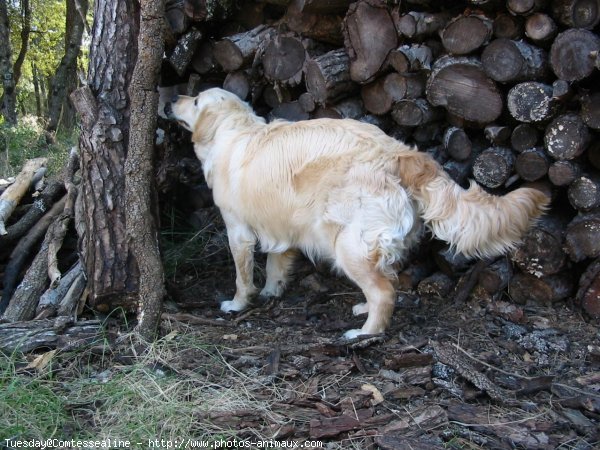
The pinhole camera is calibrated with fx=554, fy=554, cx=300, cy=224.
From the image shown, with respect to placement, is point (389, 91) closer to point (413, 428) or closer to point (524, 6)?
point (524, 6)

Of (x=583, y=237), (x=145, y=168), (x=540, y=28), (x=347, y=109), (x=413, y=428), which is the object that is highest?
(x=540, y=28)

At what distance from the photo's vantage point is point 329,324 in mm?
4031

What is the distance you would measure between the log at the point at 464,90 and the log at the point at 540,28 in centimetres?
35

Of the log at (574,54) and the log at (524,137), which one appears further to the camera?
the log at (524,137)

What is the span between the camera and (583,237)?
3.59 m

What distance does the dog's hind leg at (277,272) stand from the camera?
15.0 ft

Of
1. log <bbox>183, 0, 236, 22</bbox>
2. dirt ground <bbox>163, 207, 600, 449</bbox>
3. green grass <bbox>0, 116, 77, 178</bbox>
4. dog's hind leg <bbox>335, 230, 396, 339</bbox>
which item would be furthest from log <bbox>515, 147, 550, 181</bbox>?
green grass <bbox>0, 116, 77, 178</bbox>

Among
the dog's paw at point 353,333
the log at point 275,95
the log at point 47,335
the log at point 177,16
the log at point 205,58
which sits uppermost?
the log at point 177,16

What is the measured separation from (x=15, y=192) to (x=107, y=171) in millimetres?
1596

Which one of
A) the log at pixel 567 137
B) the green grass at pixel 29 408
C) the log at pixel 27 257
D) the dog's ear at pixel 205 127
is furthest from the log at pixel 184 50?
the log at pixel 567 137

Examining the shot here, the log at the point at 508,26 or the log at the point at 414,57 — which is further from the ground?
the log at the point at 508,26

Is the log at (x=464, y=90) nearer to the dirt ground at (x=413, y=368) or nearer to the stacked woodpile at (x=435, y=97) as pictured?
the stacked woodpile at (x=435, y=97)

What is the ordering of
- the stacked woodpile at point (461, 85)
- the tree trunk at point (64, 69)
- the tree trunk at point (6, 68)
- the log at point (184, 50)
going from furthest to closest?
the tree trunk at point (64, 69) → the tree trunk at point (6, 68) → the log at point (184, 50) → the stacked woodpile at point (461, 85)

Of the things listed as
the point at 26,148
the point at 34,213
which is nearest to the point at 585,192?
the point at 34,213
